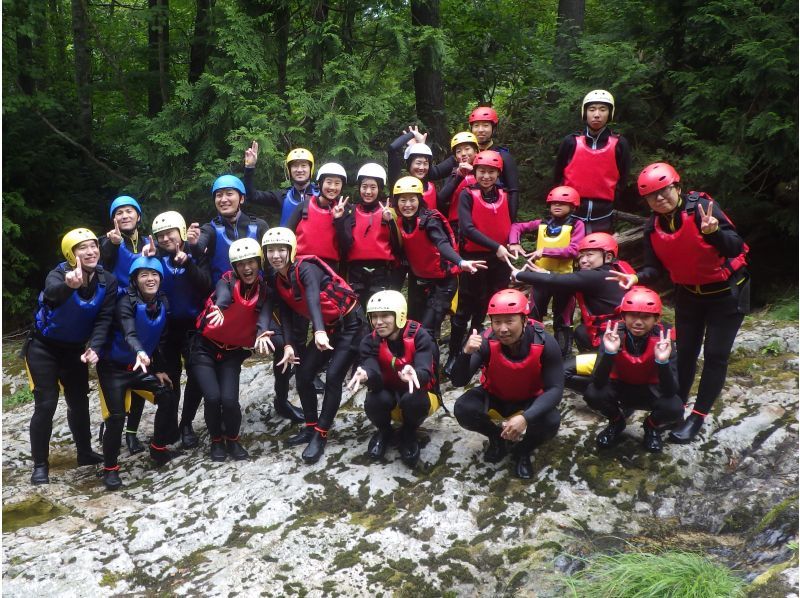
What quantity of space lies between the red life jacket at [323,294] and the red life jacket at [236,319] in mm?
248

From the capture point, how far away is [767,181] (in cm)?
877

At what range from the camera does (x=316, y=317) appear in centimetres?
606

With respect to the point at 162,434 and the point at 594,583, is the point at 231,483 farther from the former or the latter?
the point at 594,583

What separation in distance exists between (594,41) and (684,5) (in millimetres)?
1511

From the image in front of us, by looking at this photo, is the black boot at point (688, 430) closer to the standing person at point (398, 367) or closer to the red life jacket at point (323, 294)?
the standing person at point (398, 367)

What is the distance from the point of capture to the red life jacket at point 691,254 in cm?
536

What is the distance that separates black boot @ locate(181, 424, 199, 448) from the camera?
7266 millimetres

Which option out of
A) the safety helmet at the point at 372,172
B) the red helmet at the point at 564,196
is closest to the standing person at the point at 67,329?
the safety helmet at the point at 372,172

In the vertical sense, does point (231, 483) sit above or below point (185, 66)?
below

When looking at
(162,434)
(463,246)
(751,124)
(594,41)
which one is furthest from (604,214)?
(162,434)

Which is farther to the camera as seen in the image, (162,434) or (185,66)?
(185,66)

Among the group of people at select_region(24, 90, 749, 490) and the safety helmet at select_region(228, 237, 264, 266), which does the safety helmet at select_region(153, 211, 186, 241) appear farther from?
the safety helmet at select_region(228, 237, 264, 266)

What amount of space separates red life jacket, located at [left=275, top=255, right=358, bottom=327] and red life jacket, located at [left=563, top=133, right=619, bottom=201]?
2.59m

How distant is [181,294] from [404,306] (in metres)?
2.48
